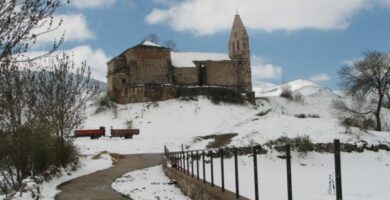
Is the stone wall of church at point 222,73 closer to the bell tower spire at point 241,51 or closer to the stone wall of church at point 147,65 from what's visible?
the bell tower spire at point 241,51

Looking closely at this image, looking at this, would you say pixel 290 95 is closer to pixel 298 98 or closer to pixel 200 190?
pixel 298 98

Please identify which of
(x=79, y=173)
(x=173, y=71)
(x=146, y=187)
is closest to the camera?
Result: (x=146, y=187)

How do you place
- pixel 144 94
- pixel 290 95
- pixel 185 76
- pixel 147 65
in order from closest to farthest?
1. pixel 144 94
2. pixel 147 65
3. pixel 185 76
4. pixel 290 95

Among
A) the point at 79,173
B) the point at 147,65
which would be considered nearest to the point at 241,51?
the point at 147,65

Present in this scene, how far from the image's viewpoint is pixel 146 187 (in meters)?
15.9

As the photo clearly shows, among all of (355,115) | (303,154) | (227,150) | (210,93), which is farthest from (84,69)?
(210,93)

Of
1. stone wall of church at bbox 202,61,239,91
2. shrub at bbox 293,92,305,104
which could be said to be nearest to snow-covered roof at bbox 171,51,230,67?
stone wall of church at bbox 202,61,239,91

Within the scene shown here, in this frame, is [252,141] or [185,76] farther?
[185,76]

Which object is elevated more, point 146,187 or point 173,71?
point 173,71

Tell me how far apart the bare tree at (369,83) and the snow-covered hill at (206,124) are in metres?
3.55

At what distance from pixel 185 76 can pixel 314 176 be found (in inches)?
2092

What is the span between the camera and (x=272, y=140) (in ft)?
92.3

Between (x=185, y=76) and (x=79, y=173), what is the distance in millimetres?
49409

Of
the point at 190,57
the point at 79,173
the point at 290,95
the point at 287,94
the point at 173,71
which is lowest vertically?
the point at 79,173
